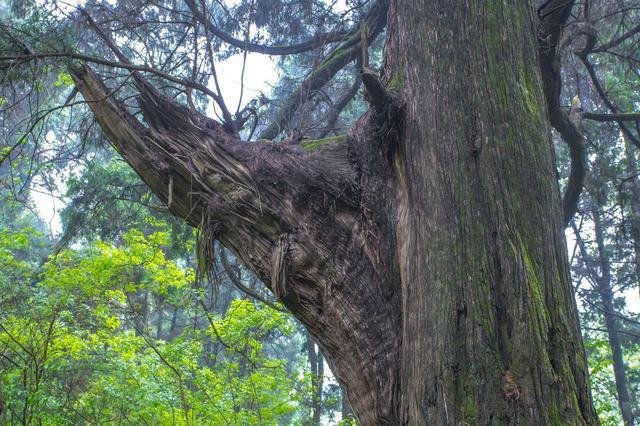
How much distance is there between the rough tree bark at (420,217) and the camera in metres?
2.11

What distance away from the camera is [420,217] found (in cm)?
248

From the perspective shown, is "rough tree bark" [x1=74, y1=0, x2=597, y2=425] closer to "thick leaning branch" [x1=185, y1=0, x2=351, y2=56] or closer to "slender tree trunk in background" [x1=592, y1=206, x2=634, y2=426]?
"thick leaning branch" [x1=185, y1=0, x2=351, y2=56]

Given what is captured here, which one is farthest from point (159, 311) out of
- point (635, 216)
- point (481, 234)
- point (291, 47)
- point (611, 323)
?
point (481, 234)

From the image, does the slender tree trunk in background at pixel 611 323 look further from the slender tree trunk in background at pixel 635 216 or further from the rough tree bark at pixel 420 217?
the rough tree bark at pixel 420 217

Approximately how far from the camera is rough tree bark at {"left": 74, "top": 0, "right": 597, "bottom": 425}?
83.1 inches

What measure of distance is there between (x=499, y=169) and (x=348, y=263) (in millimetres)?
840

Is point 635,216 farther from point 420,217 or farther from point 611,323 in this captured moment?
point 611,323

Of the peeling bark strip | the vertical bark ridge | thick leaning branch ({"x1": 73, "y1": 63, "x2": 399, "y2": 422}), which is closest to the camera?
the vertical bark ridge

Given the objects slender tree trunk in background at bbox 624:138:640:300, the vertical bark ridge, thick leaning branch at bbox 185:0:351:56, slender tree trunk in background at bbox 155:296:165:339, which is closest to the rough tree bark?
the vertical bark ridge

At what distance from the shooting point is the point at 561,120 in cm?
445

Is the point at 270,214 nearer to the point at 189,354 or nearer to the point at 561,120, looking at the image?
the point at 561,120

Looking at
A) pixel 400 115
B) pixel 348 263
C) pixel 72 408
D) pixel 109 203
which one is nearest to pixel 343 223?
pixel 348 263

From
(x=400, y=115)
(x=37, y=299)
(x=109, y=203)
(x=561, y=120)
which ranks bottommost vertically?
(x=400, y=115)

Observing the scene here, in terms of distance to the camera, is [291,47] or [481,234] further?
[291,47]
